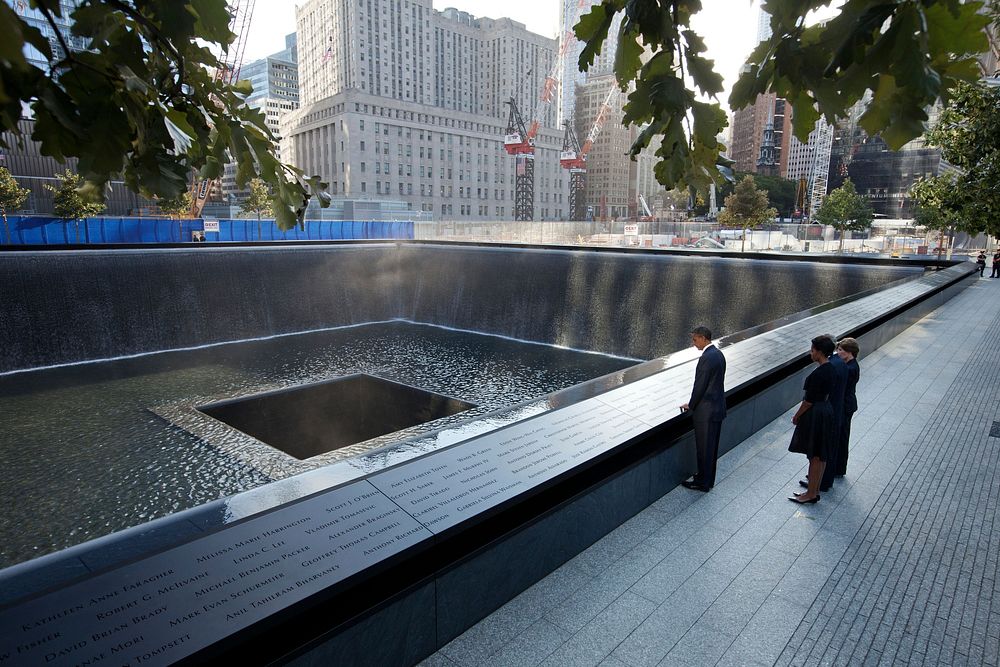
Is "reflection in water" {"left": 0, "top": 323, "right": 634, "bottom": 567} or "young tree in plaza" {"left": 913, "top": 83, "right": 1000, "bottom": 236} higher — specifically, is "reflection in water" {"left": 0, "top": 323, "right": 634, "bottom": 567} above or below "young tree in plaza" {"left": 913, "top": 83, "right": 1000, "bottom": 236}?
below

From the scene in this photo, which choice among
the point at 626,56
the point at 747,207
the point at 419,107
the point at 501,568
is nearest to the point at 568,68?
the point at 419,107

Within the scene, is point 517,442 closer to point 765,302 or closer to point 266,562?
point 266,562

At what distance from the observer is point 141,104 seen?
1.88 m

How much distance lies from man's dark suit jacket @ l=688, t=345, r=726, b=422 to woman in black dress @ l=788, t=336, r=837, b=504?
1.83ft

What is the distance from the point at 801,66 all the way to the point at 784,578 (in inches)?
126

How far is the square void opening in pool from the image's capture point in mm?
11289

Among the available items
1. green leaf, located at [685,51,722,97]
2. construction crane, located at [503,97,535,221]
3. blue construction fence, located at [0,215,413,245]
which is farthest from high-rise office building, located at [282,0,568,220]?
green leaf, located at [685,51,722,97]

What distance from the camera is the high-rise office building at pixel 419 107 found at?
83.1 m

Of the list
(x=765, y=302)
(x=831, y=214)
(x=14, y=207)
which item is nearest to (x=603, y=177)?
(x=831, y=214)

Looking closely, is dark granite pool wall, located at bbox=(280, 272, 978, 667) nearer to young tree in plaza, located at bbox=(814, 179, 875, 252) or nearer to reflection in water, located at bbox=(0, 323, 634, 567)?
reflection in water, located at bbox=(0, 323, 634, 567)

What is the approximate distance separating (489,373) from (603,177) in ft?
422

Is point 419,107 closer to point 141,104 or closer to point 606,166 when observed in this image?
point 606,166

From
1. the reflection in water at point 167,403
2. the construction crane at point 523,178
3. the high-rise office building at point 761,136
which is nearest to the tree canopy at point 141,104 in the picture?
the reflection in water at point 167,403

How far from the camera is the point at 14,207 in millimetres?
34500
